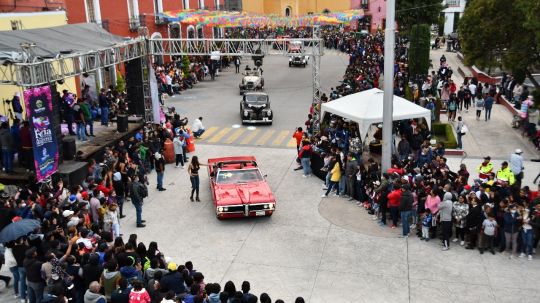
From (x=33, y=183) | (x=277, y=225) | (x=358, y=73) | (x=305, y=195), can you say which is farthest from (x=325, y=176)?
(x=358, y=73)

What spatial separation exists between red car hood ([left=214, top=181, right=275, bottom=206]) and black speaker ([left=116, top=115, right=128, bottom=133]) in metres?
7.67

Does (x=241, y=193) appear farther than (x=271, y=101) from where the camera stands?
No

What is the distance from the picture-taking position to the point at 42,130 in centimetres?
1566

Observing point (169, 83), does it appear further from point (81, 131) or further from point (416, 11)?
point (416, 11)

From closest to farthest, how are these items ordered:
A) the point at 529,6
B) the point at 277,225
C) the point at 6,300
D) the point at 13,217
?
1. the point at 6,300
2. the point at 13,217
3. the point at 277,225
4. the point at 529,6

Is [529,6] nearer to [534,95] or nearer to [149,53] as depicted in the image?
[534,95]

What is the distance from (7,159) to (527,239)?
14392mm

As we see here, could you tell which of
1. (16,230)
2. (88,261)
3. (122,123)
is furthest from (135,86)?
(88,261)

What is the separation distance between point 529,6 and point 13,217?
62.8 ft

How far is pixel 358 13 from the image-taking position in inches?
1770

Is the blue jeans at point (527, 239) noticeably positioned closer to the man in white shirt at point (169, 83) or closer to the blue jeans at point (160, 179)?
the blue jeans at point (160, 179)

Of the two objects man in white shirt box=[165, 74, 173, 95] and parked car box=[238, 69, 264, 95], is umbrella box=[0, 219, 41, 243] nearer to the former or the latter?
parked car box=[238, 69, 264, 95]

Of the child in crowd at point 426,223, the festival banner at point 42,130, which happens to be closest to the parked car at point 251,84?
the festival banner at point 42,130

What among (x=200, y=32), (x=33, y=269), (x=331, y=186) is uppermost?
(x=200, y=32)
